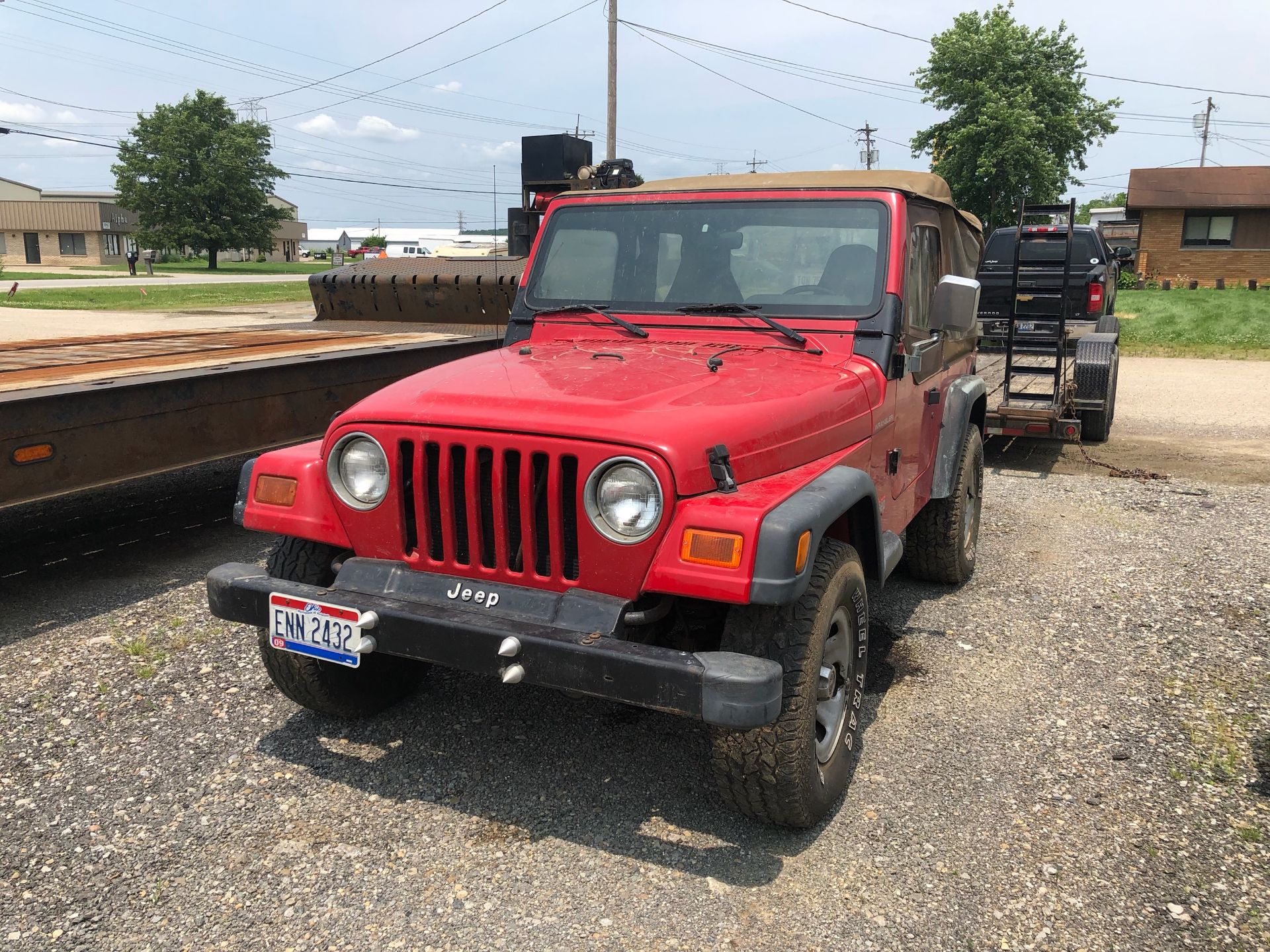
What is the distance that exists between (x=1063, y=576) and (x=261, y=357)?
457cm

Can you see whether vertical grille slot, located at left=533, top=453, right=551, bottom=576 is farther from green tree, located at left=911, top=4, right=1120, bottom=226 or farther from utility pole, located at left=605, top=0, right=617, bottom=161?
green tree, located at left=911, top=4, right=1120, bottom=226

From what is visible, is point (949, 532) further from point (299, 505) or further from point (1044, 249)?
point (1044, 249)

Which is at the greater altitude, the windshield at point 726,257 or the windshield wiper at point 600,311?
the windshield at point 726,257

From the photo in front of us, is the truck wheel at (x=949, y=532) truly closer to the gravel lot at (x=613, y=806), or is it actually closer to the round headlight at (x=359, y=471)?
the gravel lot at (x=613, y=806)

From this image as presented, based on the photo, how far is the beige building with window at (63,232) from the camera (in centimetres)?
6375

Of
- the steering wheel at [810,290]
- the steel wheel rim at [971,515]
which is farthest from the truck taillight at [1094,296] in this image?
the steering wheel at [810,290]

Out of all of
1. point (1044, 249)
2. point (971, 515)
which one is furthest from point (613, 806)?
point (1044, 249)

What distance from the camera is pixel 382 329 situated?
26.7 ft

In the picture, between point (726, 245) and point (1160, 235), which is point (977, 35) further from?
point (726, 245)

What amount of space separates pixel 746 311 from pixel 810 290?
0.84 ft

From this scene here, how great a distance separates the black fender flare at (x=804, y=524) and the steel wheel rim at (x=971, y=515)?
2.05m

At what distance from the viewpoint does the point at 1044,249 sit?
12.0m

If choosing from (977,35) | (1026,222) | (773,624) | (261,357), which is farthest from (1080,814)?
(977,35)

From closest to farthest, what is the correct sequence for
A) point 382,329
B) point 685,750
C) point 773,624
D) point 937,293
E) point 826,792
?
Result: 1. point 773,624
2. point 826,792
3. point 685,750
4. point 937,293
5. point 382,329
